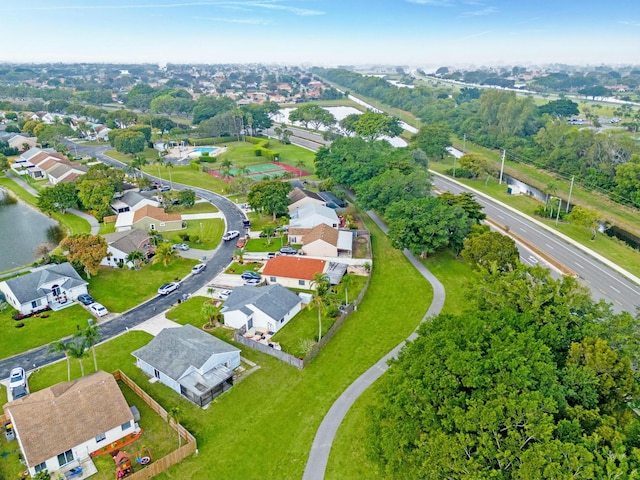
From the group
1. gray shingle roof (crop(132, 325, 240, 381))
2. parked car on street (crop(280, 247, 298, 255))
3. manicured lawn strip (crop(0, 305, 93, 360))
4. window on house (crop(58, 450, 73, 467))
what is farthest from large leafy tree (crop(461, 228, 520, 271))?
manicured lawn strip (crop(0, 305, 93, 360))

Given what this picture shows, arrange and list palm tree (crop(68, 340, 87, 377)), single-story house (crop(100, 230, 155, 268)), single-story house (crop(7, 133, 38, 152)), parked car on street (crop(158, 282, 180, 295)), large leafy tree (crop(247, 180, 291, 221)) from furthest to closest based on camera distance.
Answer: single-story house (crop(7, 133, 38, 152)), large leafy tree (crop(247, 180, 291, 221)), single-story house (crop(100, 230, 155, 268)), parked car on street (crop(158, 282, 180, 295)), palm tree (crop(68, 340, 87, 377))

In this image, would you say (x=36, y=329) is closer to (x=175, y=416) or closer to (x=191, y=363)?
(x=191, y=363)

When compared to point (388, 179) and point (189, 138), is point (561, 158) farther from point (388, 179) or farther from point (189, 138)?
point (189, 138)

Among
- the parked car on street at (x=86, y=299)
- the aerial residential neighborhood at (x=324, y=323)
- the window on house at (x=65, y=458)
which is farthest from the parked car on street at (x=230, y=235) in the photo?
the window on house at (x=65, y=458)

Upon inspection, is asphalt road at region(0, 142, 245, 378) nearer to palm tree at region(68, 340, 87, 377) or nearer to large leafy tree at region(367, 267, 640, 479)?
palm tree at region(68, 340, 87, 377)

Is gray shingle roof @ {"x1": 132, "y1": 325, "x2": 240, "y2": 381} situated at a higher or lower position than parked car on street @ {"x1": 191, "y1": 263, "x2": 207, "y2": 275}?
higher

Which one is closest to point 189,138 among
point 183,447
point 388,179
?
point 388,179

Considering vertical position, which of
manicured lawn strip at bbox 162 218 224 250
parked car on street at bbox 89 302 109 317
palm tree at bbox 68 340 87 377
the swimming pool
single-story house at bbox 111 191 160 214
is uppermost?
the swimming pool
